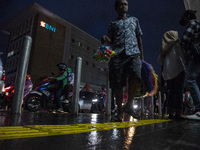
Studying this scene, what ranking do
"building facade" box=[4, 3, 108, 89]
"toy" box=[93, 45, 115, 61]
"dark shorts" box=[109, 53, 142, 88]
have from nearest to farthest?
1. "dark shorts" box=[109, 53, 142, 88]
2. "toy" box=[93, 45, 115, 61]
3. "building facade" box=[4, 3, 108, 89]

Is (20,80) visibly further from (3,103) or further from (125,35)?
(3,103)

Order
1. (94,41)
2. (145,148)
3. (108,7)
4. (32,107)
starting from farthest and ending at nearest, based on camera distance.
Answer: (108,7), (94,41), (32,107), (145,148)

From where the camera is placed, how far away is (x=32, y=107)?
232 inches

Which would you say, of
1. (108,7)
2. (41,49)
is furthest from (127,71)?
(108,7)

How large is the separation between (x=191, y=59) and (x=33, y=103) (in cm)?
527

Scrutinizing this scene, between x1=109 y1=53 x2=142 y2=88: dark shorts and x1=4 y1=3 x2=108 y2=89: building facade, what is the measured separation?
20.9 meters

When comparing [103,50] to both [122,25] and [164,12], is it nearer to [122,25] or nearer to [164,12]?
[122,25]

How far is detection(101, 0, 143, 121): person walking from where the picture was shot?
2.49 meters

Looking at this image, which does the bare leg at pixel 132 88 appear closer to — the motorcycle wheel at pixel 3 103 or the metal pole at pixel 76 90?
the metal pole at pixel 76 90

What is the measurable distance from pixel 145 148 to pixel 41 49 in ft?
84.5

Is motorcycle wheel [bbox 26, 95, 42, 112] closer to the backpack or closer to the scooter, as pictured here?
the scooter

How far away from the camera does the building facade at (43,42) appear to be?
23781 millimetres

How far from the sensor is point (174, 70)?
3.43m

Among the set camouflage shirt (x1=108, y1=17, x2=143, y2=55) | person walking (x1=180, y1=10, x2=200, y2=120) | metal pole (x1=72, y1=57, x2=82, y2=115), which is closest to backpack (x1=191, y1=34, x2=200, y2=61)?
person walking (x1=180, y1=10, x2=200, y2=120)
